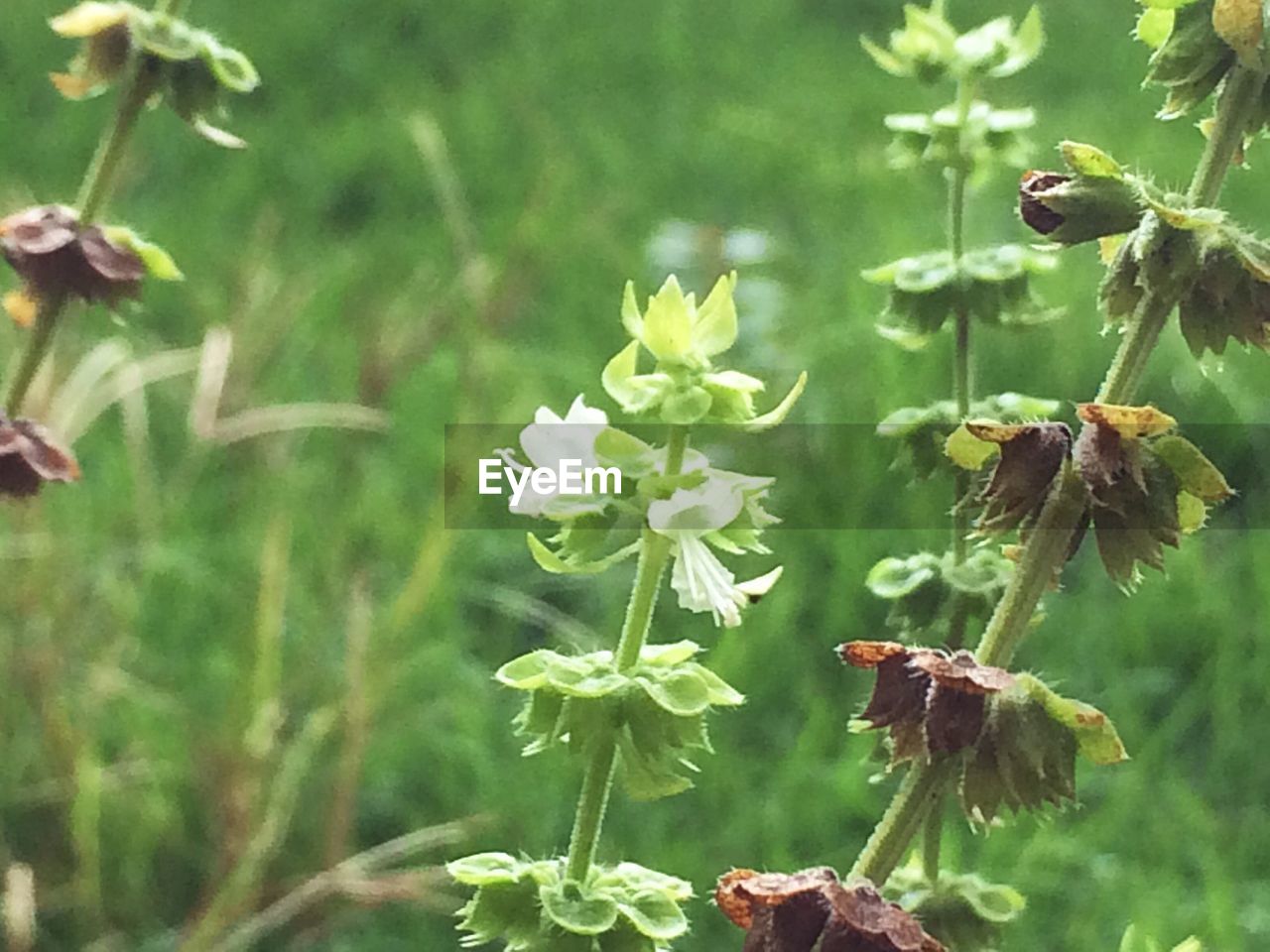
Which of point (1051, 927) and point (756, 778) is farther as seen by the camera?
point (756, 778)

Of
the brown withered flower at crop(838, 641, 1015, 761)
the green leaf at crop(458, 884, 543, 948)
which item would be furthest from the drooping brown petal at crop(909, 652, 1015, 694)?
the green leaf at crop(458, 884, 543, 948)

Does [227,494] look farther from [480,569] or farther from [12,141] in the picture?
[12,141]

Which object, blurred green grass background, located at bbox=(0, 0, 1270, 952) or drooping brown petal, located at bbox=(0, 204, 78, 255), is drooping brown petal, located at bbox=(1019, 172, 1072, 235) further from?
drooping brown petal, located at bbox=(0, 204, 78, 255)

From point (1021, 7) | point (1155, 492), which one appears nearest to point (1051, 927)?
point (1155, 492)

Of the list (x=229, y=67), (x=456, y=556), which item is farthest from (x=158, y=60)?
(x=456, y=556)

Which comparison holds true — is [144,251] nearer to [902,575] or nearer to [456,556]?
[902,575]
